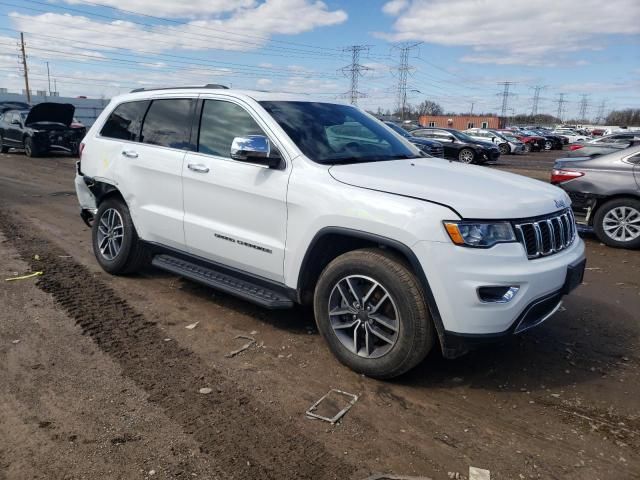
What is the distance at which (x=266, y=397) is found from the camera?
332 centimetres

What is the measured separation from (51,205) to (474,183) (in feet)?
27.6

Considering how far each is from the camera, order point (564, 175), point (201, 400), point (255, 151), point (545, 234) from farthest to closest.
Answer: point (564, 175), point (255, 151), point (545, 234), point (201, 400)

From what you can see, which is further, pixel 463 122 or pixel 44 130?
pixel 463 122

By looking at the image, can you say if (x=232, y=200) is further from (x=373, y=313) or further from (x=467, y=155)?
(x=467, y=155)

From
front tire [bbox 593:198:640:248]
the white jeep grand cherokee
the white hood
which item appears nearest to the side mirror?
the white jeep grand cherokee

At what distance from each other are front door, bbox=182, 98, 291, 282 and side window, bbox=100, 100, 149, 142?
1.00m

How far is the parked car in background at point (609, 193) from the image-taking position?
770cm

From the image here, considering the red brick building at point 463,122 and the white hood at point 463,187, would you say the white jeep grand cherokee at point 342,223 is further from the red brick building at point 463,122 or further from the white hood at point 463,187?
the red brick building at point 463,122

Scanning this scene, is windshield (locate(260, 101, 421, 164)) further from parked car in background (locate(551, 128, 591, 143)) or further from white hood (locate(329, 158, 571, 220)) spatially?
parked car in background (locate(551, 128, 591, 143))

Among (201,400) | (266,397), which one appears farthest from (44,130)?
(266,397)

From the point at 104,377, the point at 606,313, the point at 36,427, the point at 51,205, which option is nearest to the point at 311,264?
the point at 104,377

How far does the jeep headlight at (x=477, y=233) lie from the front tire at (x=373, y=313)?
39 centimetres

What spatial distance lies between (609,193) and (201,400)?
698cm

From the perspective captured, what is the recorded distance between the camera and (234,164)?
163 inches
